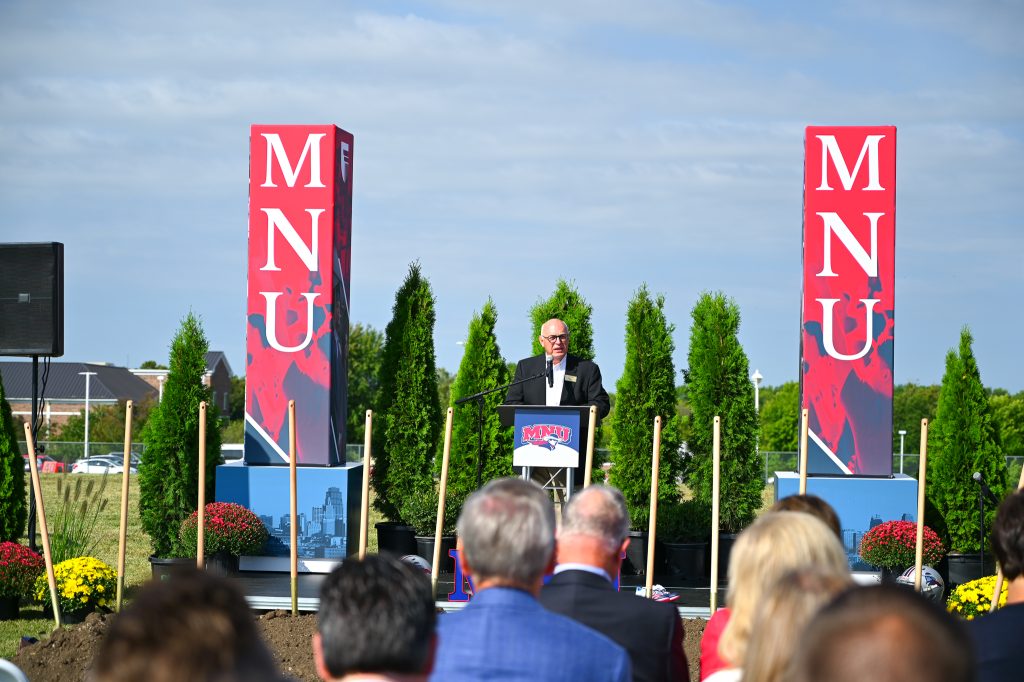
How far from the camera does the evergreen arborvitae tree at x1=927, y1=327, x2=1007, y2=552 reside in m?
9.52

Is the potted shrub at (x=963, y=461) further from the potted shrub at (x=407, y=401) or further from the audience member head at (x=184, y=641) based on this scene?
the audience member head at (x=184, y=641)

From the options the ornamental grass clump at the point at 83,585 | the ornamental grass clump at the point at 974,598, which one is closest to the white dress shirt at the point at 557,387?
the ornamental grass clump at the point at 974,598

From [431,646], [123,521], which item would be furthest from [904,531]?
[431,646]

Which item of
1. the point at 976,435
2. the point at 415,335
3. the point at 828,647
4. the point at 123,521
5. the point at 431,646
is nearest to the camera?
the point at 828,647

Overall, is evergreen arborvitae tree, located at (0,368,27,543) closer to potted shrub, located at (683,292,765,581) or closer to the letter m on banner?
potted shrub, located at (683,292,765,581)

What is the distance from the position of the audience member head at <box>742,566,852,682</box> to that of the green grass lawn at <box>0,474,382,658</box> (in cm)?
652

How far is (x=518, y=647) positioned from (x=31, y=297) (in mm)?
8041

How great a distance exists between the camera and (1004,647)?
276 cm

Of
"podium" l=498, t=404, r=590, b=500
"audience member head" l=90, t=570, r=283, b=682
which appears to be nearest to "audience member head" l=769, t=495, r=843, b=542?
"audience member head" l=90, t=570, r=283, b=682

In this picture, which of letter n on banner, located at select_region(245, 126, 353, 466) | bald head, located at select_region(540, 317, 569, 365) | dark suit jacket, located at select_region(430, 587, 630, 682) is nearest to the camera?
dark suit jacket, located at select_region(430, 587, 630, 682)

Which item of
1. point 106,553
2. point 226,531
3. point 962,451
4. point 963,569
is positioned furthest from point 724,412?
point 106,553

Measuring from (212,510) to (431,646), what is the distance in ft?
25.0

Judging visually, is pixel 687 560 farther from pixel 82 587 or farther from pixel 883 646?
pixel 883 646

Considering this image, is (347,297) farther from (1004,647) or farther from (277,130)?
(1004,647)
